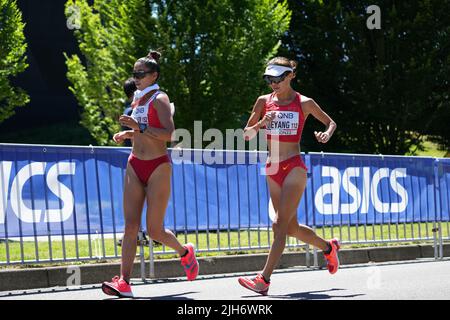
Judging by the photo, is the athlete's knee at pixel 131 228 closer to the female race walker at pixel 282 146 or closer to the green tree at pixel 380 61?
the female race walker at pixel 282 146

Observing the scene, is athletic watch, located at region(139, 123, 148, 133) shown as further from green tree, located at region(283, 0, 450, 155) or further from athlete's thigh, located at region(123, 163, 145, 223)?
green tree, located at region(283, 0, 450, 155)

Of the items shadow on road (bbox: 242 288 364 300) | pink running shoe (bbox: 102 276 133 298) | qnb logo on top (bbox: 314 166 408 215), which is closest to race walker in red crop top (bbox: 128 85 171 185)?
pink running shoe (bbox: 102 276 133 298)

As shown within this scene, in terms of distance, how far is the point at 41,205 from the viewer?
380 inches

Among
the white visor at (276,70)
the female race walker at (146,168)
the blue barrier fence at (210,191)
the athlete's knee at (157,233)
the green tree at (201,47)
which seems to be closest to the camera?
the female race walker at (146,168)

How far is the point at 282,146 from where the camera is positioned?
8.44 metres

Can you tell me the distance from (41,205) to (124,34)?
1437 cm

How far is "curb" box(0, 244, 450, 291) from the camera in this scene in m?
9.50

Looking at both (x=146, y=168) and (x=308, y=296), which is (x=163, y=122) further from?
(x=308, y=296)

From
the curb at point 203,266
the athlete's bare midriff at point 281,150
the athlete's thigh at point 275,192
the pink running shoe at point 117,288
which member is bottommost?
the curb at point 203,266

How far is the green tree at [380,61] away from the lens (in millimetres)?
30375

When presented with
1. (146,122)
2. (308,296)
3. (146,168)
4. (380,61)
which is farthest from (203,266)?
(380,61)

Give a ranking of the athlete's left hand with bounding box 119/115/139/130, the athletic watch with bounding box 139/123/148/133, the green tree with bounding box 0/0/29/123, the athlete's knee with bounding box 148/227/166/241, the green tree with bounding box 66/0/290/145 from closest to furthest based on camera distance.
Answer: the athlete's left hand with bounding box 119/115/139/130
the athletic watch with bounding box 139/123/148/133
the athlete's knee with bounding box 148/227/166/241
the green tree with bounding box 66/0/290/145
the green tree with bounding box 0/0/29/123

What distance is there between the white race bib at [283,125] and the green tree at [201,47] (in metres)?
14.3

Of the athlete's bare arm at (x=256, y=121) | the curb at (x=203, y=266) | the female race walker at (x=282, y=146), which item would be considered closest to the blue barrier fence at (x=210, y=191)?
the curb at (x=203, y=266)
